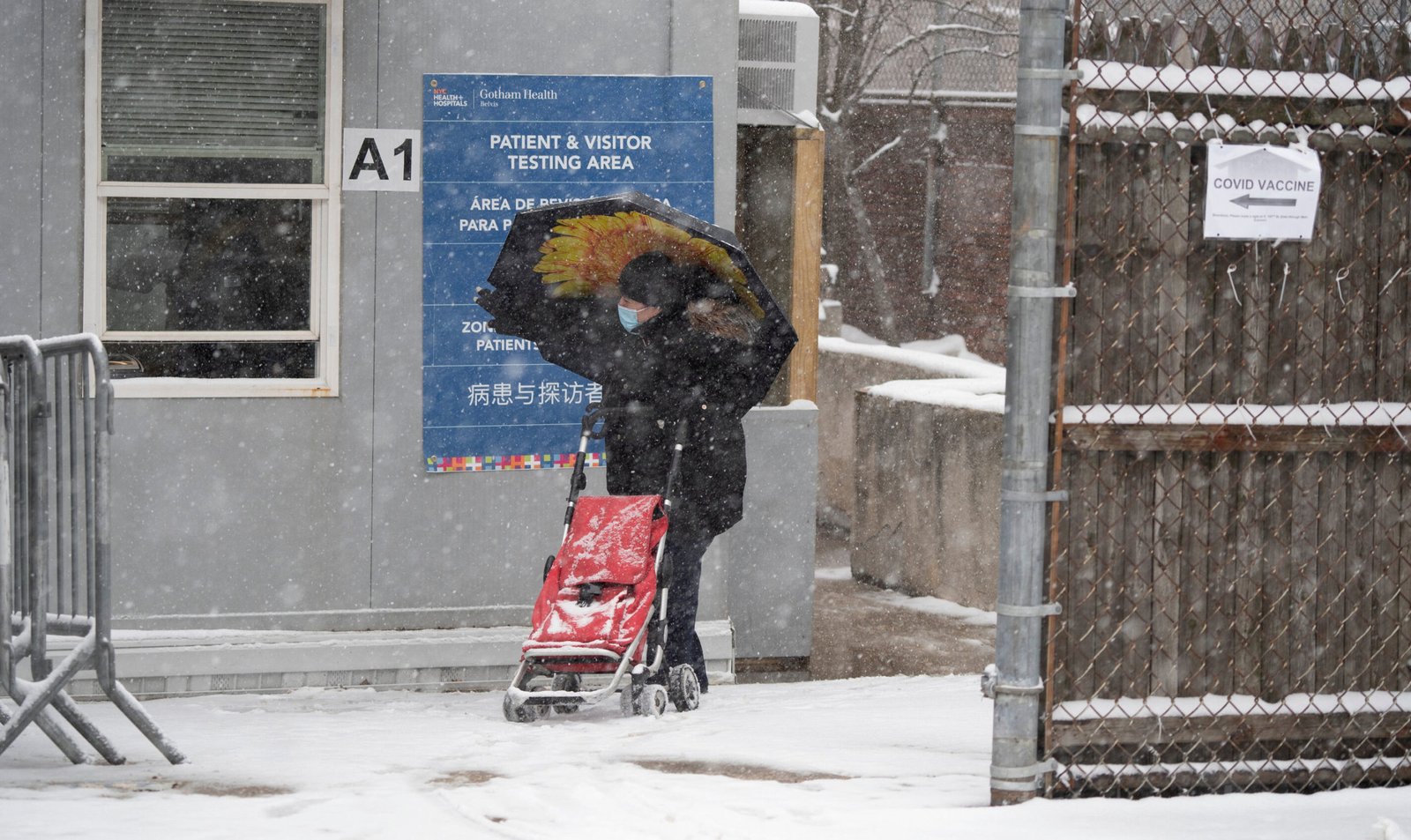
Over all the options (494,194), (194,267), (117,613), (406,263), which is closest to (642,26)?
(494,194)

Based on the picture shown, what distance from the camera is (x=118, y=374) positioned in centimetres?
827

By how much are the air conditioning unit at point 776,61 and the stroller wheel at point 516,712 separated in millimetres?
3849

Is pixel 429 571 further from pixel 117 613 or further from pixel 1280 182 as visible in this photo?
pixel 1280 182

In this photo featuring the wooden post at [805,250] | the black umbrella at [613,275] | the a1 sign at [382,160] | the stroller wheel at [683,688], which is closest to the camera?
the black umbrella at [613,275]

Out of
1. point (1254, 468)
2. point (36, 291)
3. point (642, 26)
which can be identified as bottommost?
point (1254, 468)

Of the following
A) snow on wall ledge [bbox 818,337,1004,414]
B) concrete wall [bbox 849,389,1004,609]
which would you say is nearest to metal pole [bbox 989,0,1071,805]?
snow on wall ledge [bbox 818,337,1004,414]

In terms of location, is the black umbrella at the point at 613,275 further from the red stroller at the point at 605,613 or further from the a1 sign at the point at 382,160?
the a1 sign at the point at 382,160

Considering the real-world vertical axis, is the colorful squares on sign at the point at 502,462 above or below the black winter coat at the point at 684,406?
below

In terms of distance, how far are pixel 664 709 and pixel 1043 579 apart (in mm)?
2703

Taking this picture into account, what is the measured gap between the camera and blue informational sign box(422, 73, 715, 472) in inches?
335

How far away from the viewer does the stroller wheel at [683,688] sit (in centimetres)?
745

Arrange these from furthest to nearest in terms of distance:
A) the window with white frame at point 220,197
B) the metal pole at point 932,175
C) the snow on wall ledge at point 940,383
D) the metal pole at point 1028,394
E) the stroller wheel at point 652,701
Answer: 1. the metal pole at point 932,175
2. the snow on wall ledge at point 940,383
3. the window with white frame at point 220,197
4. the stroller wheel at point 652,701
5. the metal pole at point 1028,394

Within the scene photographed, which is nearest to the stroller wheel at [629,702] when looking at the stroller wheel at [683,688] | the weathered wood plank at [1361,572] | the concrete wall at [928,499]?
the stroller wheel at [683,688]

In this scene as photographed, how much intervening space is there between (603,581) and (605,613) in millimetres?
160
